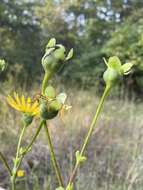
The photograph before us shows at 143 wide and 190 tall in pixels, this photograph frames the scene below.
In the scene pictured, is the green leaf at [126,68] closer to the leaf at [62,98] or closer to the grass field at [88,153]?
the leaf at [62,98]

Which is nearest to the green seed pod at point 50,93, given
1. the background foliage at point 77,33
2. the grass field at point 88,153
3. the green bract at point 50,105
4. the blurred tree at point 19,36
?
the green bract at point 50,105

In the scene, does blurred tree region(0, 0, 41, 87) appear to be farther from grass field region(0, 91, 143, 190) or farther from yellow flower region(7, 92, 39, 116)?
yellow flower region(7, 92, 39, 116)

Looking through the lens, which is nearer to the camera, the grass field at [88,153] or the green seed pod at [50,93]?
the green seed pod at [50,93]

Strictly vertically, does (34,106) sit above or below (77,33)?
above

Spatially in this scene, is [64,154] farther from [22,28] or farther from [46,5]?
[46,5]

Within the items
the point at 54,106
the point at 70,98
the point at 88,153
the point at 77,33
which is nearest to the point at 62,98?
the point at 54,106

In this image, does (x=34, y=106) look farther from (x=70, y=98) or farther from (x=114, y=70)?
(x=70, y=98)

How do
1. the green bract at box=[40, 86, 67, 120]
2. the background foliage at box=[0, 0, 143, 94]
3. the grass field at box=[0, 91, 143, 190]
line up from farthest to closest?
the background foliage at box=[0, 0, 143, 94]
the grass field at box=[0, 91, 143, 190]
the green bract at box=[40, 86, 67, 120]

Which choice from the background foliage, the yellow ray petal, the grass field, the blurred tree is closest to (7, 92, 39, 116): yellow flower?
the yellow ray petal
